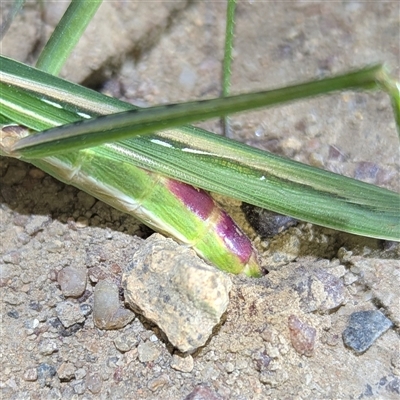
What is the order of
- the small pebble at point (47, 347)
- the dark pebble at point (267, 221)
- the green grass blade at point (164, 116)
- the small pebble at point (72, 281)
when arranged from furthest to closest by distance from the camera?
the dark pebble at point (267, 221) < the small pebble at point (72, 281) < the small pebble at point (47, 347) < the green grass blade at point (164, 116)

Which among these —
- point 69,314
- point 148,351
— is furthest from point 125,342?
point 69,314

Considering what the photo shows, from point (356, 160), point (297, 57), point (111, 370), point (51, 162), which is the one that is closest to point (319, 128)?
point (356, 160)

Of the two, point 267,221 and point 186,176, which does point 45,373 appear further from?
point 267,221

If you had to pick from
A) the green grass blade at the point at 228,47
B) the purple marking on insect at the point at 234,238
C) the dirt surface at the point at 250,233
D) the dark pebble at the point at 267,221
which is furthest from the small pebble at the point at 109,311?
the green grass blade at the point at 228,47

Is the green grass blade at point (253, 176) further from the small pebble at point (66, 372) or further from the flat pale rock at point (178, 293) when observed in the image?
the small pebble at point (66, 372)

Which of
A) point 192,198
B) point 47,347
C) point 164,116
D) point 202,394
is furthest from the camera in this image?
point 192,198

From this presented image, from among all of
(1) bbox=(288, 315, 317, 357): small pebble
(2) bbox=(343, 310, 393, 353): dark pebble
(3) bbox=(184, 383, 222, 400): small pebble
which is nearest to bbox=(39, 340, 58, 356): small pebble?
(3) bbox=(184, 383, 222, 400): small pebble
